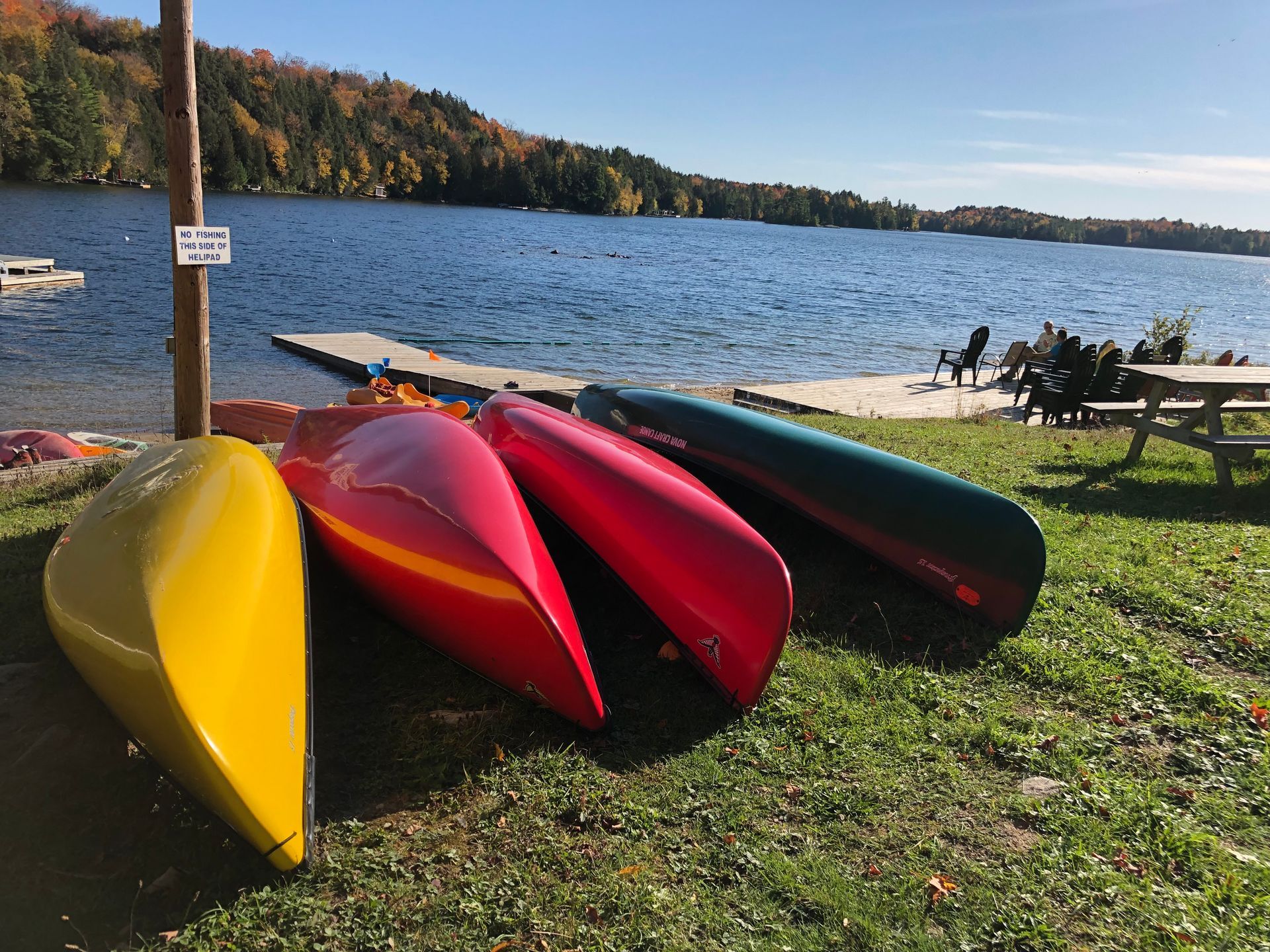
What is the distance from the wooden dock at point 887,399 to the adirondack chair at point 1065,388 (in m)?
0.91

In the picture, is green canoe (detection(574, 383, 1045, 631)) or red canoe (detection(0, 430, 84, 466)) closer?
green canoe (detection(574, 383, 1045, 631))

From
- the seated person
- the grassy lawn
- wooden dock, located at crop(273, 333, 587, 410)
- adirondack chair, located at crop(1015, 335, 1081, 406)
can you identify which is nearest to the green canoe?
the grassy lawn

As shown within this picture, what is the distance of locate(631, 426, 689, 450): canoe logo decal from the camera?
20.2ft

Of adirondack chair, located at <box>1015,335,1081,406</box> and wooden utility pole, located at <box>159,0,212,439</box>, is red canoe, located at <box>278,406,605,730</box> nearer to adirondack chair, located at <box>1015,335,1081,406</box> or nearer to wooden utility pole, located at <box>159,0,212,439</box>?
wooden utility pole, located at <box>159,0,212,439</box>

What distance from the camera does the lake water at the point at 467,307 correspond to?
1800cm

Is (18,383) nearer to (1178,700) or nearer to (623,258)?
(1178,700)

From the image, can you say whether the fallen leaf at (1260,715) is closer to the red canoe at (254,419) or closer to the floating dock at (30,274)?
the red canoe at (254,419)

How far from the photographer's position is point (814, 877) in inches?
115

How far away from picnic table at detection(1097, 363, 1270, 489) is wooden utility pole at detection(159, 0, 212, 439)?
7.74m

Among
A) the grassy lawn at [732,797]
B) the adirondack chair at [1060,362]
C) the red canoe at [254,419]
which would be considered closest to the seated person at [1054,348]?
the adirondack chair at [1060,362]

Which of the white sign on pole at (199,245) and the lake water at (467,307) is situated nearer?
the white sign on pole at (199,245)

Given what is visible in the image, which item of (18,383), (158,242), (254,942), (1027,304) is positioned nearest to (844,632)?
(254,942)

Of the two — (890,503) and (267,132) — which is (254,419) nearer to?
(890,503)

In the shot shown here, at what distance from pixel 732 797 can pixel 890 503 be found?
245 centimetres
